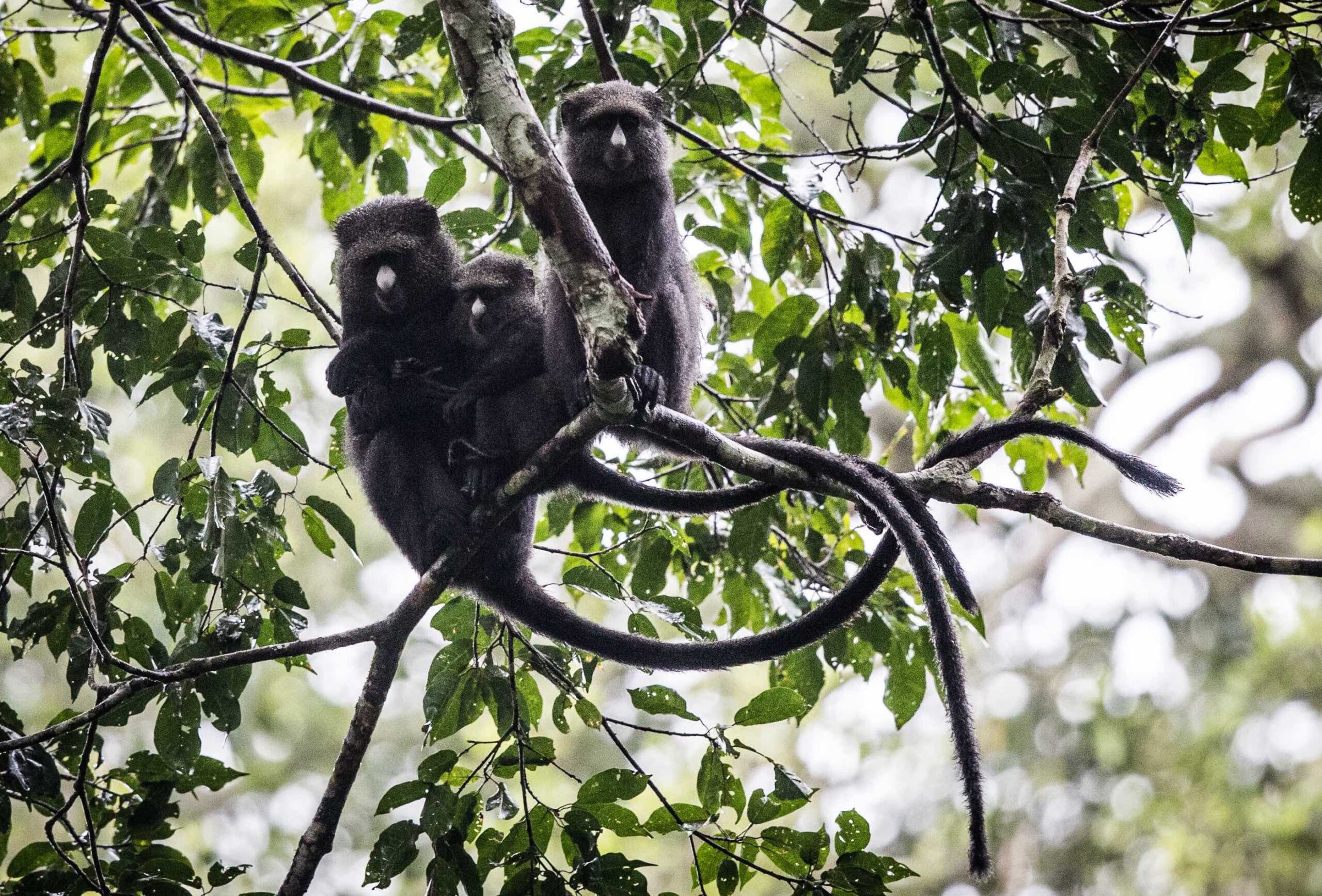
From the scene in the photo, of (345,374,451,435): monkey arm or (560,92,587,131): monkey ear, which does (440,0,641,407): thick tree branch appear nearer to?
(560,92,587,131): monkey ear

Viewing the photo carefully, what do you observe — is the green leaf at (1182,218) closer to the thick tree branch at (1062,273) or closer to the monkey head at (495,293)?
the thick tree branch at (1062,273)

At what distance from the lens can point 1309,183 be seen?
12.4 feet

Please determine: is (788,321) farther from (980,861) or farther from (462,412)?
(980,861)

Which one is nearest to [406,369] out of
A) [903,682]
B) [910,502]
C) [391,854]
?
[391,854]

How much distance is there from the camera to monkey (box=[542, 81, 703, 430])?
4523mm

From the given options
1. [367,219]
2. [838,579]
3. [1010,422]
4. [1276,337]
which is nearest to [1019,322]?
[1010,422]

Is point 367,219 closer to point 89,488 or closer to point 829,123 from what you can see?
point 89,488

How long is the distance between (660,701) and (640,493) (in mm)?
1005

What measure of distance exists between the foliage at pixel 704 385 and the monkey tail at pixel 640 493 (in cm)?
29

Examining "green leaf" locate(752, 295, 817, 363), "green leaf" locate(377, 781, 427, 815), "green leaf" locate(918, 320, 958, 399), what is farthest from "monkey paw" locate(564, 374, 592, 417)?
"green leaf" locate(377, 781, 427, 815)

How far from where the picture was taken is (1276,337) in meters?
15.5

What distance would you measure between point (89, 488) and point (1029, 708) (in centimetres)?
1350

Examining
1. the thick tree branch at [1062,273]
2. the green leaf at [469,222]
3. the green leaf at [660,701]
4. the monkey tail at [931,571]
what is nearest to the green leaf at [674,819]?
the green leaf at [660,701]

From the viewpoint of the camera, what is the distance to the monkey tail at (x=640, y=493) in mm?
4469
